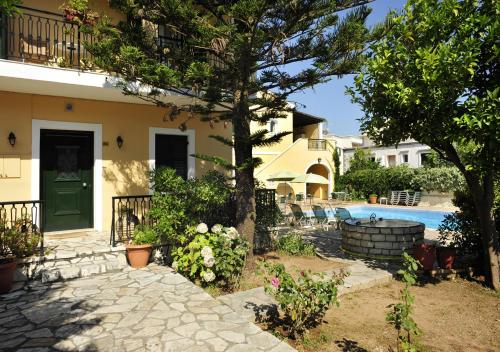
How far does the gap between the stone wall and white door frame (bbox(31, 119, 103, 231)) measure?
6705 millimetres

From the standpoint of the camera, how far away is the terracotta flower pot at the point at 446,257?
6.90 m

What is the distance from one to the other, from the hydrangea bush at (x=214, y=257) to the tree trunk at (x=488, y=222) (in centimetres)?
432

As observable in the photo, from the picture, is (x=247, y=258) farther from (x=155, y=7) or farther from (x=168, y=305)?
(x=155, y=7)

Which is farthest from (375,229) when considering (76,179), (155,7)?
(76,179)

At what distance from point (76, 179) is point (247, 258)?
5351 millimetres

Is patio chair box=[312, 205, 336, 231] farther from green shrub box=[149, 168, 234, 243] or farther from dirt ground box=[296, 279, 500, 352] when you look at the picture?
dirt ground box=[296, 279, 500, 352]

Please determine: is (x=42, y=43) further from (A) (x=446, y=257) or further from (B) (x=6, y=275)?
(A) (x=446, y=257)

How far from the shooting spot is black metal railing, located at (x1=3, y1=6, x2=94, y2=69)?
7859 millimetres

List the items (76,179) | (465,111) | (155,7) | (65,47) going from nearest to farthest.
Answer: (465,111), (155,7), (65,47), (76,179)

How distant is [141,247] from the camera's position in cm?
693

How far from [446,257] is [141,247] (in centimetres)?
629

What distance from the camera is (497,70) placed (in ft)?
17.5

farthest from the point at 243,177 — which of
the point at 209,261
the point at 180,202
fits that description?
the point at 209,261

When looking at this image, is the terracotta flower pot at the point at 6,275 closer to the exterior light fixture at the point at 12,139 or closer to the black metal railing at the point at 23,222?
the black metal railing at the point at 23,222
